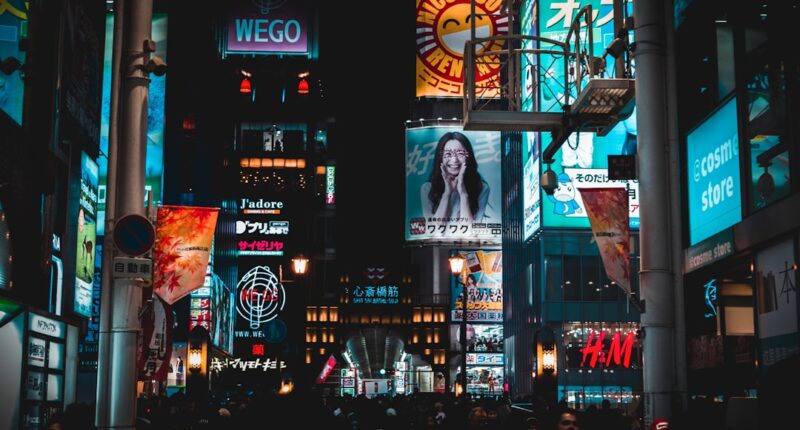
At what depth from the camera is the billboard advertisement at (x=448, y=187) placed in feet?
206

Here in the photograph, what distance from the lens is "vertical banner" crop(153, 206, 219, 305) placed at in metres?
15.6

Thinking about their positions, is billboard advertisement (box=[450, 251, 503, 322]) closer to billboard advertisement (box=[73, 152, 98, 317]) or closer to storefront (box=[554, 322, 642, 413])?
storefront (box=[554, 322, 642, 413])

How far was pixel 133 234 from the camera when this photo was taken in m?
13.0

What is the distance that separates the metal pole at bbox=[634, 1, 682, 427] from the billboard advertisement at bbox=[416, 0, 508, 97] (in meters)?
48.1

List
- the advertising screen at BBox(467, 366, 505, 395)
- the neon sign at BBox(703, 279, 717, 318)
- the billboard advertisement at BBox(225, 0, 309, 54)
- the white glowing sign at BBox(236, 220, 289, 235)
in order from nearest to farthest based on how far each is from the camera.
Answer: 1. the neon sign at BBox(703, 279, 717, 318)
2. the advertising screen at BBox(467, 366, 505, 395)
3. the billboard advertisement at BBox(225, 0, 309, 54)
4. the white glowing sign at BBox(236, 220, 289, 235)

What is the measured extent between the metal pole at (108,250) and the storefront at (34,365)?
3946 mm

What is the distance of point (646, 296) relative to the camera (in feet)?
51.9

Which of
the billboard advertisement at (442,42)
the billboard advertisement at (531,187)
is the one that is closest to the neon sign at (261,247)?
the billboard advertisement at (442,42)

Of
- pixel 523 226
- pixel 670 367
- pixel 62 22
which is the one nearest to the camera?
pixel 670 367

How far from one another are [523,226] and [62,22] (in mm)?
44003

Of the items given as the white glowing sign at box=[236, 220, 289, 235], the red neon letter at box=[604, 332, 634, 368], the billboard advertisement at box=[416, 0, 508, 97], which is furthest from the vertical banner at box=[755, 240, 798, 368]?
the white glowing sign at box=[236, 220, 289, 235]

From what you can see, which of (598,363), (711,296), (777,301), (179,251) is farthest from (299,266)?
(598,363)

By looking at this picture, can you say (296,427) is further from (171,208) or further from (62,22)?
(62,22)

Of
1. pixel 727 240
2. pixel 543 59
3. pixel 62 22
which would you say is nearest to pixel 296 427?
pixel 727 240
